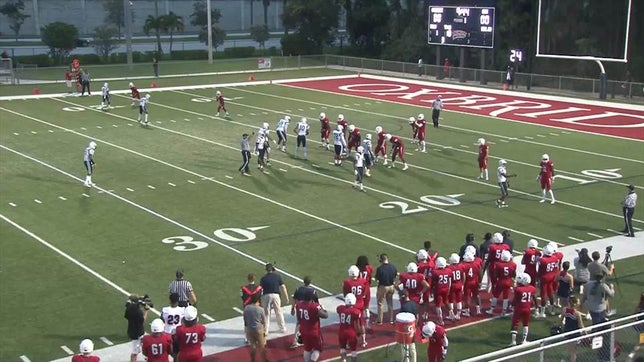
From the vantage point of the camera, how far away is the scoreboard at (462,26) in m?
47.0

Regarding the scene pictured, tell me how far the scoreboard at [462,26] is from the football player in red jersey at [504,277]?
1367 inches

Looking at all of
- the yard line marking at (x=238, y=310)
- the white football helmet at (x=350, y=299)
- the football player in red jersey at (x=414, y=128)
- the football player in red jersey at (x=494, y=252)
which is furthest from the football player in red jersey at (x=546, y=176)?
the white football helmet at (x=350, y=299)

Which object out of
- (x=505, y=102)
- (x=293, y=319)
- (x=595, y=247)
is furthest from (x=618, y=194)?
(x=505, y=102)

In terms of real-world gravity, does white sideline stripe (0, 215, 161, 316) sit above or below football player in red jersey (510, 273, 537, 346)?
below

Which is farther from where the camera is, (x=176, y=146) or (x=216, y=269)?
(x=176, y=146)

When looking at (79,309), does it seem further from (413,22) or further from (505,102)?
(413,22)

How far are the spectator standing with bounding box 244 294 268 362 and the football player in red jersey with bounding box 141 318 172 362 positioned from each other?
163 centimetres

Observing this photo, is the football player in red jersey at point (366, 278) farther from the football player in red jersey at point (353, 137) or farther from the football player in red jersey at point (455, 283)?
the football player in red jersey at point (353, 137)

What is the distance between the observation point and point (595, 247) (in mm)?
18266

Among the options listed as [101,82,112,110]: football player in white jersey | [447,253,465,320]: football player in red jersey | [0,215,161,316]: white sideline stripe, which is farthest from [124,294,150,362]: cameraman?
[101,82,112,110]: football player in white jersey

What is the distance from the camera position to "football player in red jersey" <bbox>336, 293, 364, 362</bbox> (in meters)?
11.6

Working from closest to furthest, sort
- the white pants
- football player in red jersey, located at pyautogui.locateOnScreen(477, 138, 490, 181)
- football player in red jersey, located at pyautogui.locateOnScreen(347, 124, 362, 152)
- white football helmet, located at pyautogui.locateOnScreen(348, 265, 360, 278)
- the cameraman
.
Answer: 1. the cameraman
2. white football helmet, located at pyautogui.locateOnScreen(348, 265, 360, 278)
3. the white pants
4. football player in red jersey, located at pyautogui.locateOnScreen(477, 138, 490, 181)
5. football player in red jersey, located at pyautogui.locateOnScreen(347, 124, 362, 152)

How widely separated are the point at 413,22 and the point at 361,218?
137 feet

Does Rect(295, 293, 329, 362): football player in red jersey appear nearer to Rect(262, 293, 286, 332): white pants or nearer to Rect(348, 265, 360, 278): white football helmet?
Rect(348, 265, 360, 278): white football helmet
